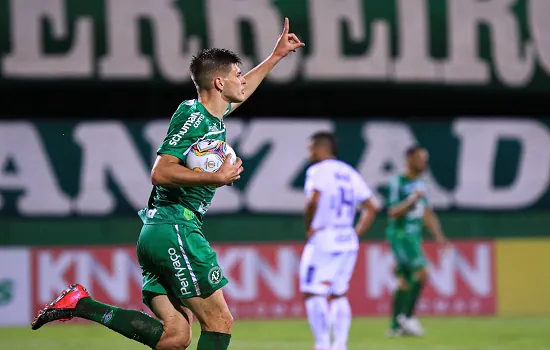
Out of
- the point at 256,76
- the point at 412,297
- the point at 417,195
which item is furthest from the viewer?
the point at 412,297

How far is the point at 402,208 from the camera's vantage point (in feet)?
38.2

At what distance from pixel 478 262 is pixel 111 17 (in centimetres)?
598

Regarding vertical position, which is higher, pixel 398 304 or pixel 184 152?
pixel 184 152

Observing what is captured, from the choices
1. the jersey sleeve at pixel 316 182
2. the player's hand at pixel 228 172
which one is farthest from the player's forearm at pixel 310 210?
the player's hand at pixel 228 172

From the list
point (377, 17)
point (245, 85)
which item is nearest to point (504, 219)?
point (377, 17)

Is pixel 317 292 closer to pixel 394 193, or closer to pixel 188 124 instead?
pixel 394 193

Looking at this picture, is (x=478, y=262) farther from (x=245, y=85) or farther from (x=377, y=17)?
(x=245, y=85)

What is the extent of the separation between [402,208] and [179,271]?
620cm

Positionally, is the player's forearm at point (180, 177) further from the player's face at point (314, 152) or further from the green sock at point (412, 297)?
the green sock at point (412, 297)

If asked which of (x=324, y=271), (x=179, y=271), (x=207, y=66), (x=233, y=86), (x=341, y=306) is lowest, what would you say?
(x=341, y=306)

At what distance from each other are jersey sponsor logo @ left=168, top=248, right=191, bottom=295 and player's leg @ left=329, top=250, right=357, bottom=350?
11.3 feet

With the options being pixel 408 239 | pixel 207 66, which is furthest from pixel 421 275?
pixel 207 66

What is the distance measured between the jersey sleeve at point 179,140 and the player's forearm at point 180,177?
8cm

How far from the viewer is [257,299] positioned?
14.3m
